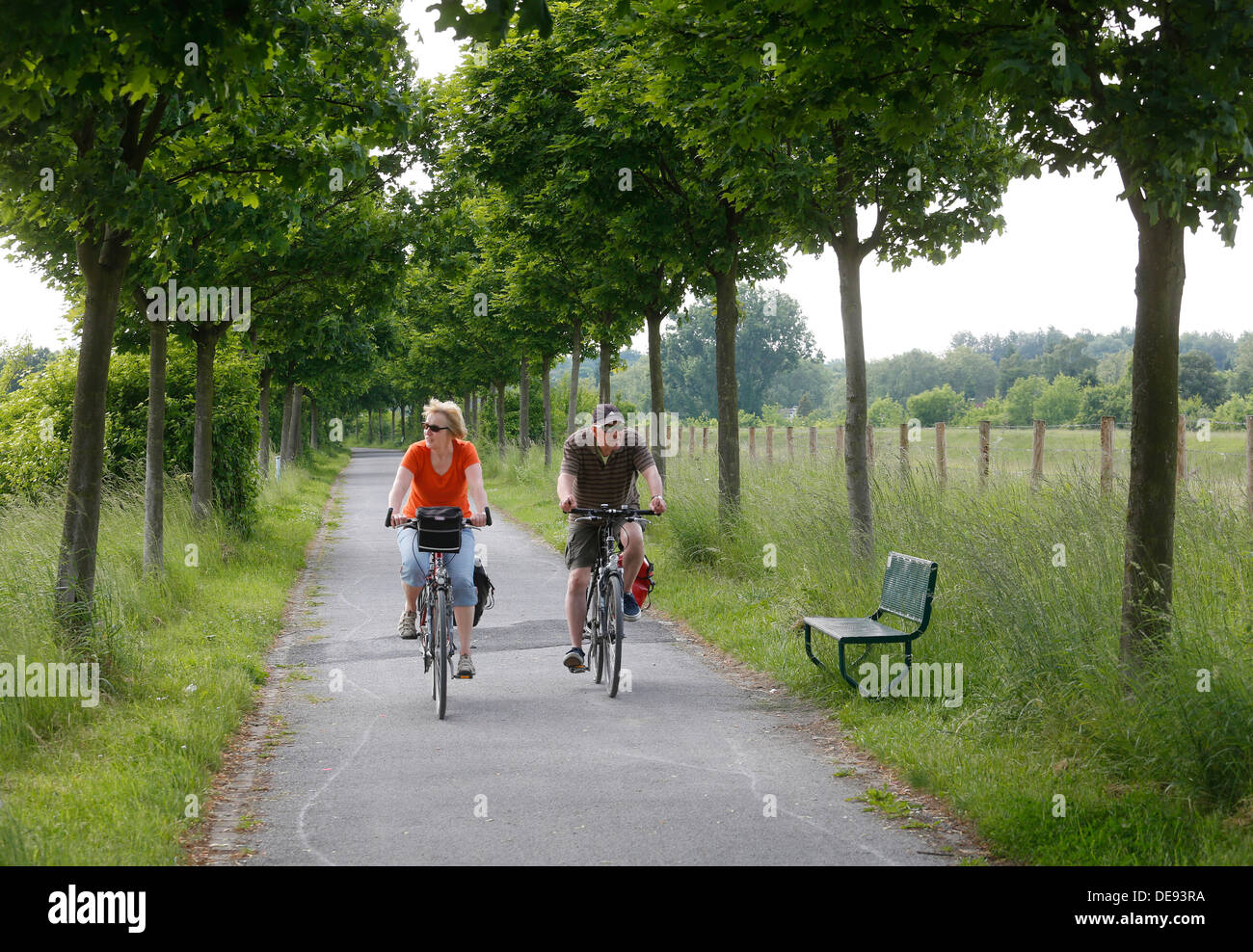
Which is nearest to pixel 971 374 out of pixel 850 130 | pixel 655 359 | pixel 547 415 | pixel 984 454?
pixel 547 415

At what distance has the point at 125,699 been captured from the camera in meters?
7.21

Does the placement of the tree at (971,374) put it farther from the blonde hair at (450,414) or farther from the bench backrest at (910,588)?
the blonde hair at (450,414)

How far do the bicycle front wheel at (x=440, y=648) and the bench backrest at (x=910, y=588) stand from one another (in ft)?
9.83

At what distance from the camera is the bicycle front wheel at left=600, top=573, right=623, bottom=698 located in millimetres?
8133

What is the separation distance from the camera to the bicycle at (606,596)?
823 centimetres

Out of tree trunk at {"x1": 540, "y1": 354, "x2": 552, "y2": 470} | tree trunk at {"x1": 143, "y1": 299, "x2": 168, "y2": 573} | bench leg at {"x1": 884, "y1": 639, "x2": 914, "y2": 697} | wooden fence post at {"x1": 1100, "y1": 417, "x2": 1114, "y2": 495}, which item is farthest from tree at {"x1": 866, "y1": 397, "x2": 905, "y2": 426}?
bench leg at {"x1": 884, "y1": 639, "x2": 914, "y2": 697}

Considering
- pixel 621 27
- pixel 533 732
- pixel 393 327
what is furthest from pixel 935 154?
pixel 393 327

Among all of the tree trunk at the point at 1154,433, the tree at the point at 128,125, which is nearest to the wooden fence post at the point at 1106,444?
the tree trunk at the point at 1154,433

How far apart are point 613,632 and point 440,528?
1.50m

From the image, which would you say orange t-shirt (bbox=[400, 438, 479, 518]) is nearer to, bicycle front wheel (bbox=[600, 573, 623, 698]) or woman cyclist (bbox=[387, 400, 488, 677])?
woman cyclist (bbox=[387, 400, 488, 677])

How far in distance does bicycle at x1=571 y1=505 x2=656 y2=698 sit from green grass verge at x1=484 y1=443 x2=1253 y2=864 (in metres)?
1.27

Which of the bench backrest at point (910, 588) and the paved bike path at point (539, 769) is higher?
the bench backrest at point (910, 588)

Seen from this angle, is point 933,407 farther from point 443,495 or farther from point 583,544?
point 443,495
